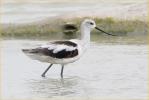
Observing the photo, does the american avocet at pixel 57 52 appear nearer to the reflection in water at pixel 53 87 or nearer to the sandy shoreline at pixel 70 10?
the reflection in water at pixel 53 87

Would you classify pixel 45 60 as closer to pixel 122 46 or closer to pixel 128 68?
pixel 128 68

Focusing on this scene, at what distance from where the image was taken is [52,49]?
448 inches

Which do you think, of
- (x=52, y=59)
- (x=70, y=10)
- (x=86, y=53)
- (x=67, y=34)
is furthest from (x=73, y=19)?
(x=52, y=59)

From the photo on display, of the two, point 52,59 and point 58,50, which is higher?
point 58,50

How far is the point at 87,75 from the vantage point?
1141cm

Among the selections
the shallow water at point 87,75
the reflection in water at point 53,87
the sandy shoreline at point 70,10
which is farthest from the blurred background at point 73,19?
the reflection in water at point 53,87

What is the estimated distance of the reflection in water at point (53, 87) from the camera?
991cm

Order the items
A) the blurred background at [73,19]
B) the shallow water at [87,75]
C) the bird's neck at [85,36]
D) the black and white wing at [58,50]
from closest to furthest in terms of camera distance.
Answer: the shallow water at [87,75], the black and white wing at [58,50], the bird's neck at [85,36], the blurred background at [73,19]

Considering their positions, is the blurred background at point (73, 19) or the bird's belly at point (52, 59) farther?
the blurred background at point (73, 19)

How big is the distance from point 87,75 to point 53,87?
1.07m

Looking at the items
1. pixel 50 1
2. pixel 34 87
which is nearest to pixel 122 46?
pixel 34 87

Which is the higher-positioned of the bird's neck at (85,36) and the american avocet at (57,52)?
the bird's neck at (85,36)

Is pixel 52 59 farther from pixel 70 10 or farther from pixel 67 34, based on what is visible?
pixel 70 10

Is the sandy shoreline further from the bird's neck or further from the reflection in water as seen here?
the reflection in water
